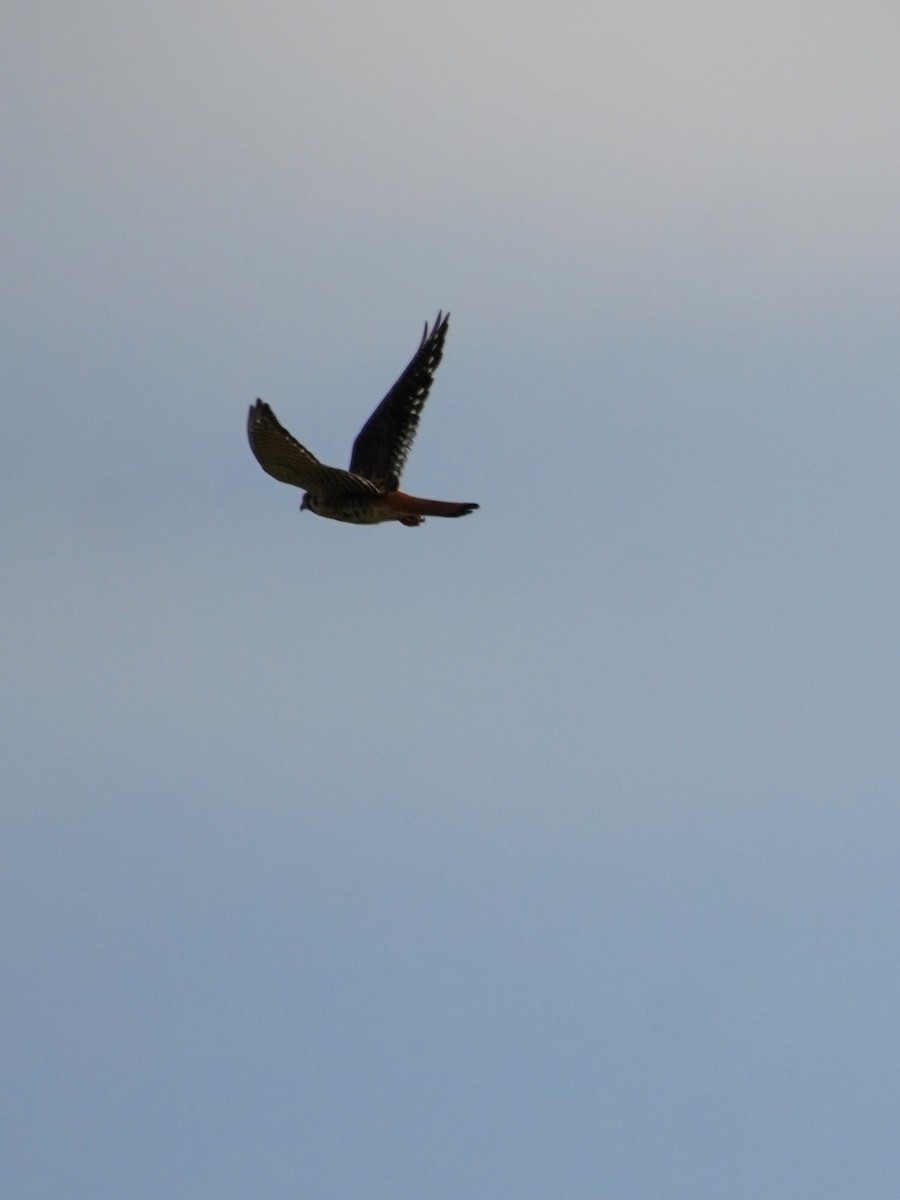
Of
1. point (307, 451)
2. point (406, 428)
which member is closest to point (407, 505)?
point (307, 451)

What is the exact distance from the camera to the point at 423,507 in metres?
25.6

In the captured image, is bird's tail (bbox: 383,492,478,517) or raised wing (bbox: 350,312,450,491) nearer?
bird's tail (bbox: 383,492,478,517)

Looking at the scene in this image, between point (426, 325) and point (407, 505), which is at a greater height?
point (426, 325)

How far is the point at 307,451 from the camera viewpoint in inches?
977

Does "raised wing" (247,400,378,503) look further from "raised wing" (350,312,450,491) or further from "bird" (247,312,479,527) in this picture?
"raised wing" (350,312,450,491)

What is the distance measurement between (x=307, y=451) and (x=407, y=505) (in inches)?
59.9

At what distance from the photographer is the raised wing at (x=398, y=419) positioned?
29.1 metres

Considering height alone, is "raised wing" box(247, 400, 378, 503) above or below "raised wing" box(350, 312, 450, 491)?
below

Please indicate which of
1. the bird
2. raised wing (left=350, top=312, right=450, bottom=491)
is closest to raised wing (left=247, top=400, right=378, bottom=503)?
the bird

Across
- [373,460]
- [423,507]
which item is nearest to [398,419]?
[373,460]

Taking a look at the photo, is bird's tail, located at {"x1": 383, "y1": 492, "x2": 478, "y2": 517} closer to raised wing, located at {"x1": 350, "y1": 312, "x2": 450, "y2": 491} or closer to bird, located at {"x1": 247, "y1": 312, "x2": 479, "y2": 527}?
bird, located at {"x1": 247, "y1": 312, "x2": 479, "y2": 527}

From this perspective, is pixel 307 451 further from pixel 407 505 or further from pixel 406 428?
pixel 406 428

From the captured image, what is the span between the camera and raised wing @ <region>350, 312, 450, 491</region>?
95.5 feet

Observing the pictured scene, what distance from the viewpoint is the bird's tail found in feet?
83.3
